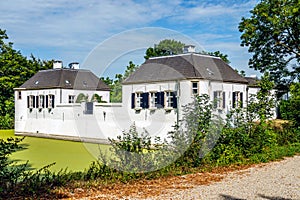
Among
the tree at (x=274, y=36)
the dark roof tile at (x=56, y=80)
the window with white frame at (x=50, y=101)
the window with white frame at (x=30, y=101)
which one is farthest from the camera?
the window with white frame at (x=30, y=101)

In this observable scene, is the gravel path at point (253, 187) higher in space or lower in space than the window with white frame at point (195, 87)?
lower

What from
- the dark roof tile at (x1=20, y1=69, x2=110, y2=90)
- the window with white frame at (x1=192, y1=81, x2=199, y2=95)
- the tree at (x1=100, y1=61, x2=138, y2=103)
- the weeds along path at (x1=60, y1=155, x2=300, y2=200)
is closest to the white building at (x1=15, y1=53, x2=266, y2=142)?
the window with white frame at (x1=192, y1=81, x2=199, y2=95)

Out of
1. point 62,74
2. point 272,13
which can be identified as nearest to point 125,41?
point 272,13

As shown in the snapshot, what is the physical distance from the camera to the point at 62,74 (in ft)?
99.8

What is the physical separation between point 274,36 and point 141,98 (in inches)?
301

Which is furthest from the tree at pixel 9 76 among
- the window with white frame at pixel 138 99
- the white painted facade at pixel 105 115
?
the window with white frame at pixel 138 99

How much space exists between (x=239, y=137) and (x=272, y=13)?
9852mm

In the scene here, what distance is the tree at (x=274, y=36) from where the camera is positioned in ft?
62.1

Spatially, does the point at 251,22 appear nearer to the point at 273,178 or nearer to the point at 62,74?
the point at 273,178

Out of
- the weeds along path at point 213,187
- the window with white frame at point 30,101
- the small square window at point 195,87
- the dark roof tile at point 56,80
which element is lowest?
the weeds along path at point 213,187

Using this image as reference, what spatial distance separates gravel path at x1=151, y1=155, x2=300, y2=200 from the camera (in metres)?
7.11

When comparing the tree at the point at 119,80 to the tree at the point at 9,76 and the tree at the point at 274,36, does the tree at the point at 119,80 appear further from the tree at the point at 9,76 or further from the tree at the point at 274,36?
the tree at the point at 9,76

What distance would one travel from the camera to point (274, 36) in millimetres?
19859

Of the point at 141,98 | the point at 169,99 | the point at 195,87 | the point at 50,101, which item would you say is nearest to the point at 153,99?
the point at 141,98
